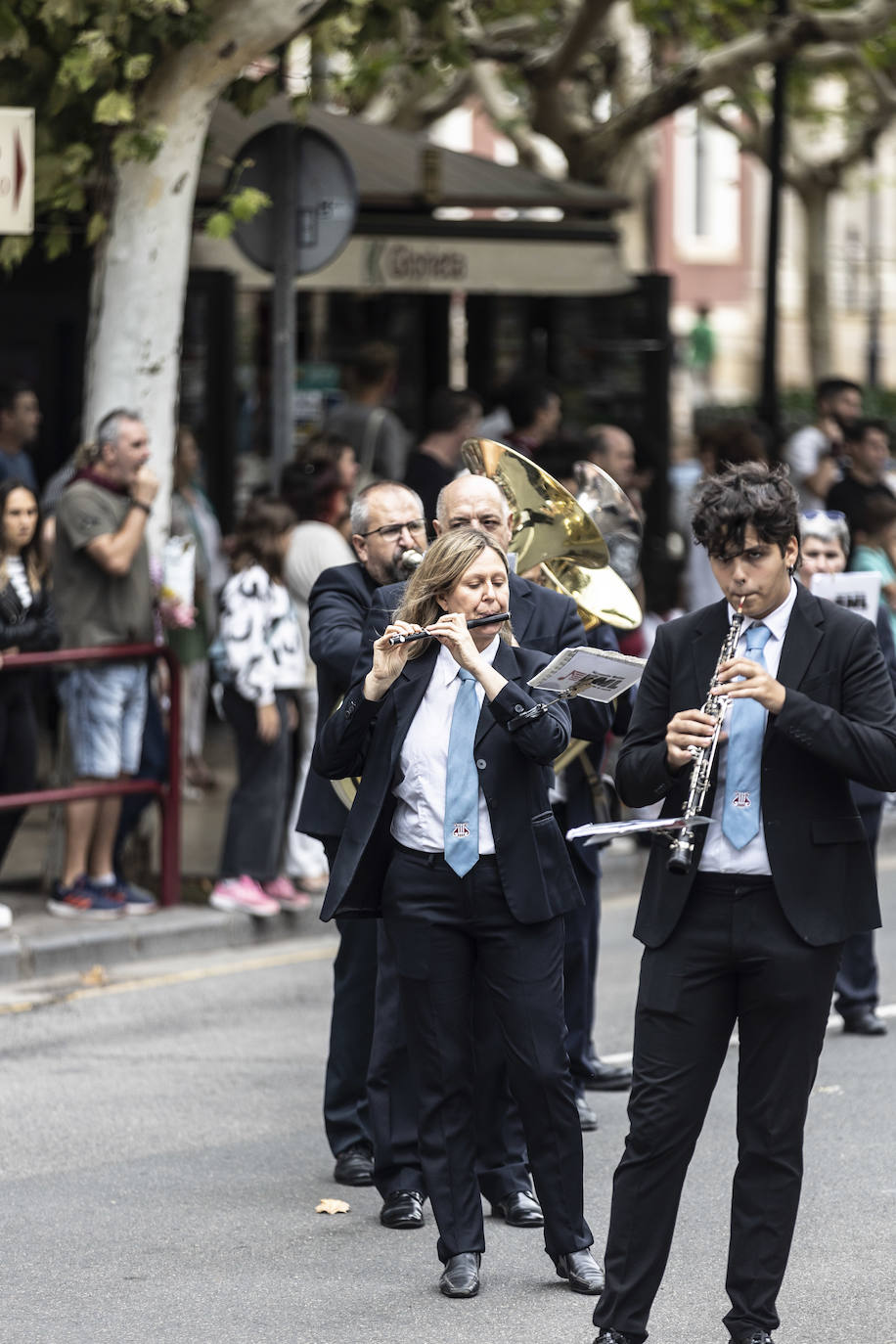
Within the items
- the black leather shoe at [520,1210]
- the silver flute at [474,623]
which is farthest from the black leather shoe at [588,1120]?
the silver flute at [474,623]

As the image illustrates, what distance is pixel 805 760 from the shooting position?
4641 millimetres

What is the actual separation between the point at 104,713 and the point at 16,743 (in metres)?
0.37

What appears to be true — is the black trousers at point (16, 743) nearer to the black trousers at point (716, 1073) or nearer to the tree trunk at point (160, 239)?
the tree trunk at point (160, 239)

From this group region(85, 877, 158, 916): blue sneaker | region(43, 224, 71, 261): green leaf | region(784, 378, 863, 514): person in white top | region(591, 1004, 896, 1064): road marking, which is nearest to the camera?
region(591, 1004, 896, 1064): road marking

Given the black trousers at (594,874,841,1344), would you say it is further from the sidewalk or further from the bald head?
the sidewalk

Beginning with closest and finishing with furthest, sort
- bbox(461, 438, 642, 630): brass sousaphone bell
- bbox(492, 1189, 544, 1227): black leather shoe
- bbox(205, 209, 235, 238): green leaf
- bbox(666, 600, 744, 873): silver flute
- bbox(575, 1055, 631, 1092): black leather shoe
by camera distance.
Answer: bbox(666, 600, 744, 873): silver flute
bbox(492, 1189, 544, 1227): black leather shoe
bbox(461, 438, 642, 630): brass sousaphone bell
bbox(575, 1055, 631, 1092): black leather shoe
bbox(205, 209, 235, 238): green leaf

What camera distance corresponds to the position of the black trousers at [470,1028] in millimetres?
5203

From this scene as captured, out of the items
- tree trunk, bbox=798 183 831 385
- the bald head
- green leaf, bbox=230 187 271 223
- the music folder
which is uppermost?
tree trunk, bbox=798 183 831 385

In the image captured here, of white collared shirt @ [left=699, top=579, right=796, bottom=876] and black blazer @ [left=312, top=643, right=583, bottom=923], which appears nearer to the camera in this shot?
white collared shirt @ [left=699, top=579, right=796, bottom=876]

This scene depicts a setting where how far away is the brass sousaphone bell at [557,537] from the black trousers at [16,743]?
2.87m

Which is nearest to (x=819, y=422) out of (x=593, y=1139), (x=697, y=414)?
(x=593, y=1139)

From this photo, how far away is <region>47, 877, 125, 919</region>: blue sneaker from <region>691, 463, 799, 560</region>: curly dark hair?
193 inches

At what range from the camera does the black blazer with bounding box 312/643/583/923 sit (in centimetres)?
518

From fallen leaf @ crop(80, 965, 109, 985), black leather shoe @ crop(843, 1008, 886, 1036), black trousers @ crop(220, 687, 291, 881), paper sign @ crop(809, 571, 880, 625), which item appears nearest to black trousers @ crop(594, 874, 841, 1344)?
paper sign @ crop(809, 571, 880, 625)
